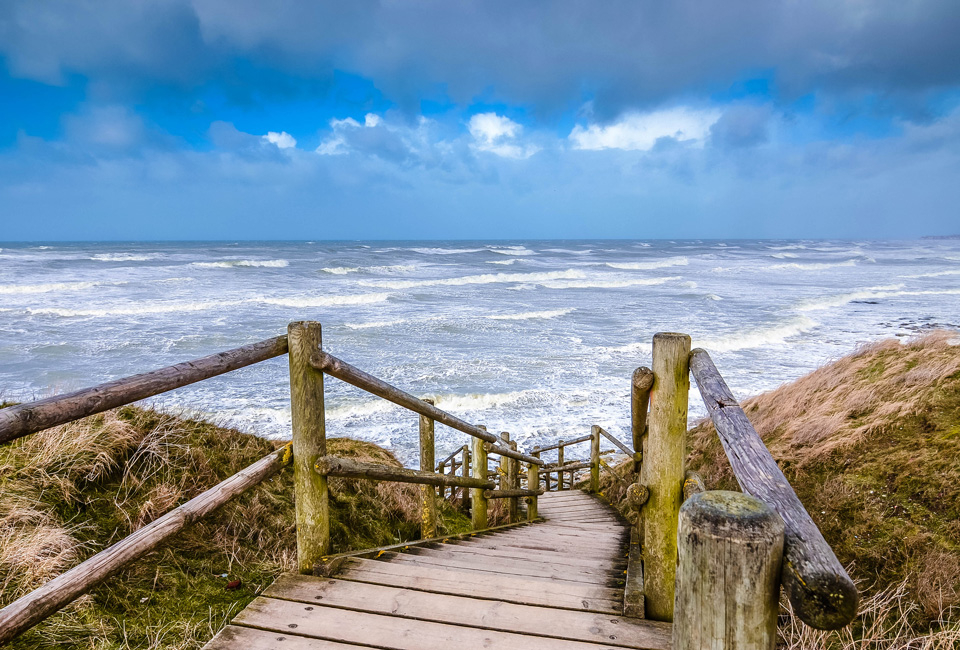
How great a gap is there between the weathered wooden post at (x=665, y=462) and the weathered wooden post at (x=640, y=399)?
41 mm

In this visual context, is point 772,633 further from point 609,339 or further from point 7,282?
point 7,282

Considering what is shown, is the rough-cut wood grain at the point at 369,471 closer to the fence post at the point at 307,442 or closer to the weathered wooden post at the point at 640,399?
the fence post at the point at 307,442

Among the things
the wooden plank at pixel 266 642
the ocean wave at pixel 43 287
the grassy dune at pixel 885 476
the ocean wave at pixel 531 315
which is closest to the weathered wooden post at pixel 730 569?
the wooden plank at pixel 266 642

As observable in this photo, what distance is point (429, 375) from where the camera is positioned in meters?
15.2

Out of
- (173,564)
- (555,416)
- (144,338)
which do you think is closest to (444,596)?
(173,564)

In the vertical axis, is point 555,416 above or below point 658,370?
below

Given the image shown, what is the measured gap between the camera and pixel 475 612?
7.95 ft

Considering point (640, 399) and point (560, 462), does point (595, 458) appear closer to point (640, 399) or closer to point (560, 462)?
point (560, 462)

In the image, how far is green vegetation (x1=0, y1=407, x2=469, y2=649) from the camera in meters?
2.66

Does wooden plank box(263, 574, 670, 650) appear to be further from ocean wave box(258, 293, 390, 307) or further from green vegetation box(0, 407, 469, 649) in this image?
ocean wave box(258, 293, 390, 307)

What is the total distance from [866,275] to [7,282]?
63453mm

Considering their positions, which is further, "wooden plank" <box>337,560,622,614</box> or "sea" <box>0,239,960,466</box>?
"sea" <box>0,239,960,466</box>

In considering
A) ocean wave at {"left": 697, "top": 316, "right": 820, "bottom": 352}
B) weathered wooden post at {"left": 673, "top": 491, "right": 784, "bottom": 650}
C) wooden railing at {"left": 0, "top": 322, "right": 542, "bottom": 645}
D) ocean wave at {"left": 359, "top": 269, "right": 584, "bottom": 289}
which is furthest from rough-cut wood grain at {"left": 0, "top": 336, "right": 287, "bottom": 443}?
ocean wave at {"left": 359, "top": 269, "right": 584, "bottom": 289}

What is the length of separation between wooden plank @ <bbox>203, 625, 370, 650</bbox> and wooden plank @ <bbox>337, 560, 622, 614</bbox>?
1.70 feet
